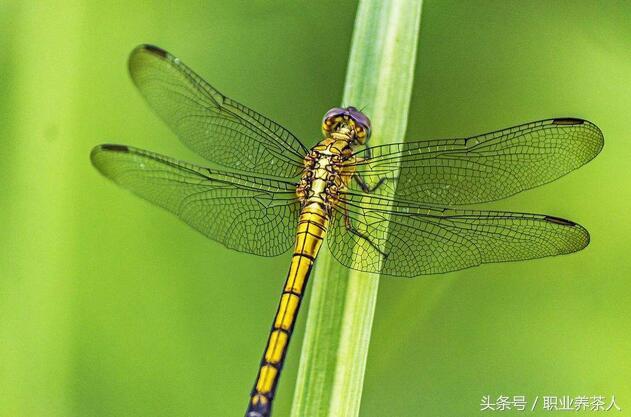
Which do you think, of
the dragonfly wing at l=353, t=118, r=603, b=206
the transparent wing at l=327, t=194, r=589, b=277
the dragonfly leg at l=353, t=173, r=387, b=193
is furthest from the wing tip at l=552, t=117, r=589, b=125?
the dragonfly leg at l=353, t=173, r=387, b=193

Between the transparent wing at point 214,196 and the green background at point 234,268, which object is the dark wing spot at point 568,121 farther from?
the transparent wing at point 214,196

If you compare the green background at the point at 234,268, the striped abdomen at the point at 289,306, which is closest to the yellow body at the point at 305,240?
the striped abdomen at the point at 289,306

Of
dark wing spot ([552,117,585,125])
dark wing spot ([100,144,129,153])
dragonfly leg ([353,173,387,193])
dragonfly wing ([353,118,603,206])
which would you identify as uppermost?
dark wing spot ([552,117,585,125])

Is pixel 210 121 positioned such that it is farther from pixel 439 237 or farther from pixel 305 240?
pixel 439 237

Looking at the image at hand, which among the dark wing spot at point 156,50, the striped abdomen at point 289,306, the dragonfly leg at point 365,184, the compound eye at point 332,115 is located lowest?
the striped abdomen at point 289,306

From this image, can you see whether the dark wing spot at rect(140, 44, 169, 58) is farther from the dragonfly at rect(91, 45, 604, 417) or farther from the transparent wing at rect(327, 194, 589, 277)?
the transparent wing at rect(327, 194, 589, 277)
